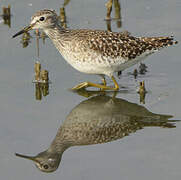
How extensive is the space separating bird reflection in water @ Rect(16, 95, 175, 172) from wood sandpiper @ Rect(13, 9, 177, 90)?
29.9 inches

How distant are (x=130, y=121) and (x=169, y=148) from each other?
56.5 inches

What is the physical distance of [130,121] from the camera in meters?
12.0

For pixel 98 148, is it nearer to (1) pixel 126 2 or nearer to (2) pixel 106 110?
(2) pixel 106 110

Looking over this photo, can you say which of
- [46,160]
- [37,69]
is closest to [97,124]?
[46,160]

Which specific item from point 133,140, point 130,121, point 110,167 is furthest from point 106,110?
point 110,167

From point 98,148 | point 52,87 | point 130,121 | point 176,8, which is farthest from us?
point 176,8

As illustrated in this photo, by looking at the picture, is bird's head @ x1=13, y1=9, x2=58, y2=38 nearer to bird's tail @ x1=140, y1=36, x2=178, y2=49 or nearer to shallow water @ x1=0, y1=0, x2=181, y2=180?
shallow water @ x1=0, y1=0, x2=181, y2=180

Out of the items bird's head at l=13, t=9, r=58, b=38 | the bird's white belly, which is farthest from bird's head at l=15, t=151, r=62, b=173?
bird's head at l=13, t=9, r=58, b=38

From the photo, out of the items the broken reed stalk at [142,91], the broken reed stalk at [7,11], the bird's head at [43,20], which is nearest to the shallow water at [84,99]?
the broken reed stalk at [142,91]

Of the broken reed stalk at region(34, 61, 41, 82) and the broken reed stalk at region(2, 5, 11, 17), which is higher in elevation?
the broken reed stalk at region(2, 5, 11, 17)

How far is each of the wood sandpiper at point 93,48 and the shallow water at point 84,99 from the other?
2.21 feet

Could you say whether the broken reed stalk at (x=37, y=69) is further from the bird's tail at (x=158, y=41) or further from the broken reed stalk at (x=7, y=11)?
the broken reed stalk at (x=7, y=11)

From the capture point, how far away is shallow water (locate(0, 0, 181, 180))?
10.3 metres

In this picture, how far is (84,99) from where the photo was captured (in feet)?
43.3
